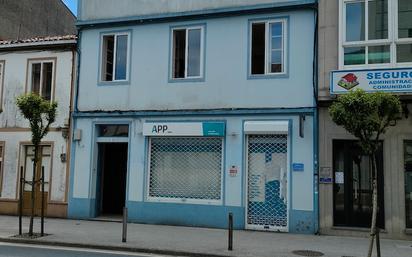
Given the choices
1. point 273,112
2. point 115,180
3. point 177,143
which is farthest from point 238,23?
point 115,180

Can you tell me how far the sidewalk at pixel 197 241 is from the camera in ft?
36.9

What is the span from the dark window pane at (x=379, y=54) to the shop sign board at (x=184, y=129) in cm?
466

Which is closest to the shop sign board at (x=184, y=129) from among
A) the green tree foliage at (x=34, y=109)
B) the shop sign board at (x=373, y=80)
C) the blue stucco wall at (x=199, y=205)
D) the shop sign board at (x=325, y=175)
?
the blue stucco wall at (x=199, y=205)

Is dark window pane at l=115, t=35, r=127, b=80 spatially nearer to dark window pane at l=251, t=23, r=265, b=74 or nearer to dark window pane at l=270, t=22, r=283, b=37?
dark window pane at l=251, t=23, r=265, b=74

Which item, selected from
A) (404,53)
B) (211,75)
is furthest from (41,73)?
(404,53)

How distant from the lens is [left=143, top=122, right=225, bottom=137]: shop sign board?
15.1 metres

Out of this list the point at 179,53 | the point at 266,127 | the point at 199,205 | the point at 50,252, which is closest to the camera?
the point at 50,252

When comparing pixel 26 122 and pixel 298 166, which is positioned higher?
pixel 26 122

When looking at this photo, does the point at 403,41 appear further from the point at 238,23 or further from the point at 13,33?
the point at 13,33

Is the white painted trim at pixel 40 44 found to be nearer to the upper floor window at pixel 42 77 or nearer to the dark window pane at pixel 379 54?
the upper floor window at pixel 42 77

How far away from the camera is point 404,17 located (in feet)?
45.0

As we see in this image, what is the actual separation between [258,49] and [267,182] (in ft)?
13.5

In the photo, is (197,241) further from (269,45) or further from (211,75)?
(269,45)

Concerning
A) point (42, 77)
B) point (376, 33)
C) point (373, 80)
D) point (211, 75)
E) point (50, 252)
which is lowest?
point (50, 252)
